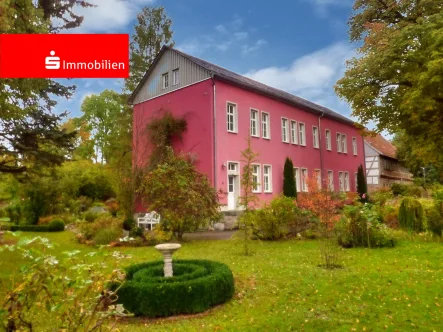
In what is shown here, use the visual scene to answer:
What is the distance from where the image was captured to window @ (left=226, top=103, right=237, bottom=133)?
2109 centimetres

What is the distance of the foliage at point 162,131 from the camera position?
833 inches

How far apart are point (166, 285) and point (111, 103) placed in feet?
132

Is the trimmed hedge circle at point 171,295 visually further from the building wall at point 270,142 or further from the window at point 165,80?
the window at point 165,80

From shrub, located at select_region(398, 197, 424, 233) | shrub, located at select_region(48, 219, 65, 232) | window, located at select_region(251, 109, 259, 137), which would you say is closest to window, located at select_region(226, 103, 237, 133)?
window, located at select_region(251, 109, 259, 137)

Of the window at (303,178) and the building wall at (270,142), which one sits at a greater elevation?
the building wall at (270,142)

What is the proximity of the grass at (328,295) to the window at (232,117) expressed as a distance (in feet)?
38.6

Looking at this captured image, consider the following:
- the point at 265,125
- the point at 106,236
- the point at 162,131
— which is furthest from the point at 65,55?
the point at 265,125

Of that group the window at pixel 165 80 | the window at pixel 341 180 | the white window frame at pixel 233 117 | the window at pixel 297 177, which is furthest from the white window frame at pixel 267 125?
the window at pixel 341 180

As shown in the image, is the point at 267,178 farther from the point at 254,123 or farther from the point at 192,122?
the point at 192,122

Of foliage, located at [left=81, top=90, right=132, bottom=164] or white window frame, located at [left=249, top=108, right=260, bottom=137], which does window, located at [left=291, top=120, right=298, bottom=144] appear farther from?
foliage, located at [left=81, top=90, right=132, bottom=164]

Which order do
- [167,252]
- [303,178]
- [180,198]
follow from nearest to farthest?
[167,252] → [180,198] → [303,178]

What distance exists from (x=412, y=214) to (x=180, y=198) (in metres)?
8.40

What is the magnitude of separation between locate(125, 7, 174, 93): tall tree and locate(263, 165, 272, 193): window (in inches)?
678

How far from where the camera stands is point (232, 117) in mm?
21375
